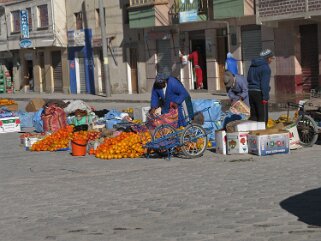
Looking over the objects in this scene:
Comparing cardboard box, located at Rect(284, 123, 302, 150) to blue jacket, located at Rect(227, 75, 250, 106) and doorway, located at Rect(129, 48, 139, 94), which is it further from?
doorway, located at Rect(129, 48, 139, 94)

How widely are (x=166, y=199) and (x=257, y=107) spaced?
472 cm

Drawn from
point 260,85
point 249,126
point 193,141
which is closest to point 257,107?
point 260,85

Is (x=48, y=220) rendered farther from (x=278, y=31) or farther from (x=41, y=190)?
(x=278, y=31)

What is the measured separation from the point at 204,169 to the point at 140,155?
2.34 metres

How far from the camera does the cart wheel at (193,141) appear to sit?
13.4 m

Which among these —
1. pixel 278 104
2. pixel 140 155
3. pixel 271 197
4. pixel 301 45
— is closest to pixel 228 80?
pixel 140 155

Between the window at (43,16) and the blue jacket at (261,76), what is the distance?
36405 millimetres

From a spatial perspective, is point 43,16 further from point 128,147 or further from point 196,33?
point 128,147

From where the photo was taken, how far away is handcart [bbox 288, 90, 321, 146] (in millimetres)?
13523

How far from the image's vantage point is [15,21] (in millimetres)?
53406

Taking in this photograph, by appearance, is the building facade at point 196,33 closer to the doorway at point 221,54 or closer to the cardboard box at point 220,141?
the doorway at point 221,54

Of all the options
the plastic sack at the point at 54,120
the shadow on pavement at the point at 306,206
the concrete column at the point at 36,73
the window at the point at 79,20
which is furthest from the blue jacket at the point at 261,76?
the concrete column at the point at 36,73

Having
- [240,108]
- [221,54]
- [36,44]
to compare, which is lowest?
[240,108]

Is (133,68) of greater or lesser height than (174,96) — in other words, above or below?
above
